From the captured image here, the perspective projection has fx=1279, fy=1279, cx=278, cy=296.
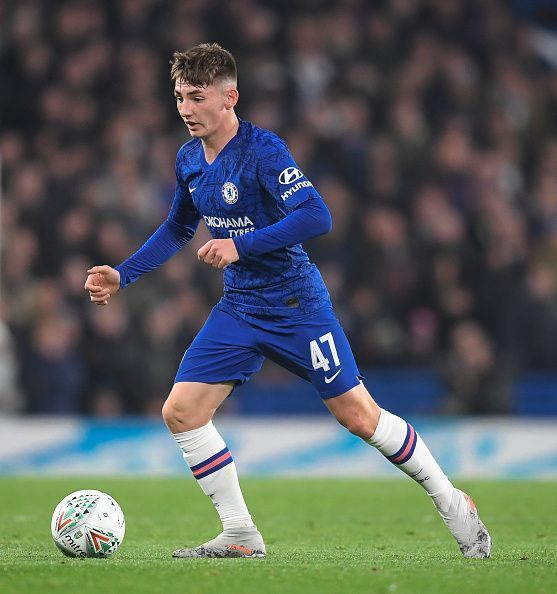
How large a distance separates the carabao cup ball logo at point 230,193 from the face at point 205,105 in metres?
0.25

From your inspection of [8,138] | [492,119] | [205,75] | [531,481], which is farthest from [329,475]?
[205,75]

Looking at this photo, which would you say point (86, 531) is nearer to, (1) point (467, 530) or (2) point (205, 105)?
(1) point (467, 530)

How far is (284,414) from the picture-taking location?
12250mm

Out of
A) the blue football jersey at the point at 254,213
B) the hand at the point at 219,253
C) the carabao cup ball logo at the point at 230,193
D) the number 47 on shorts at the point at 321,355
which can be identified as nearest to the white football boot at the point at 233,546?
the number 47 on shorts at the point at 321,355

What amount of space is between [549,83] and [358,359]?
463 cm

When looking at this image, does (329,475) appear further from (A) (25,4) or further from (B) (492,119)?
(A) (25,4)

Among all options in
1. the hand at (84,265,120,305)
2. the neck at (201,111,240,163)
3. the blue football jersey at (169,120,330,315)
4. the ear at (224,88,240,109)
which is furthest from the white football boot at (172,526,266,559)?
the ear at (224,88,240,109)

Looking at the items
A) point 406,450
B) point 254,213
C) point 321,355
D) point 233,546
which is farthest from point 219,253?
point 233,546

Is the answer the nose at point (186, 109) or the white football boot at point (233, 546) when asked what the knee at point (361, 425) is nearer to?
the white football boot at point (233, 546)

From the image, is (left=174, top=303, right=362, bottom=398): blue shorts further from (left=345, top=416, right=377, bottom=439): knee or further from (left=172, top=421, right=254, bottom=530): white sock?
(left=172, top=421, right=254, bottom=530): white sock

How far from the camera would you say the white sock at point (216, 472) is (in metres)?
5.64

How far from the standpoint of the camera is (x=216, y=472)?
569 centimetres

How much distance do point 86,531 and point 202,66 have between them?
2.07m

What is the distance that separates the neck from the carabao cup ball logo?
0.61 feet
